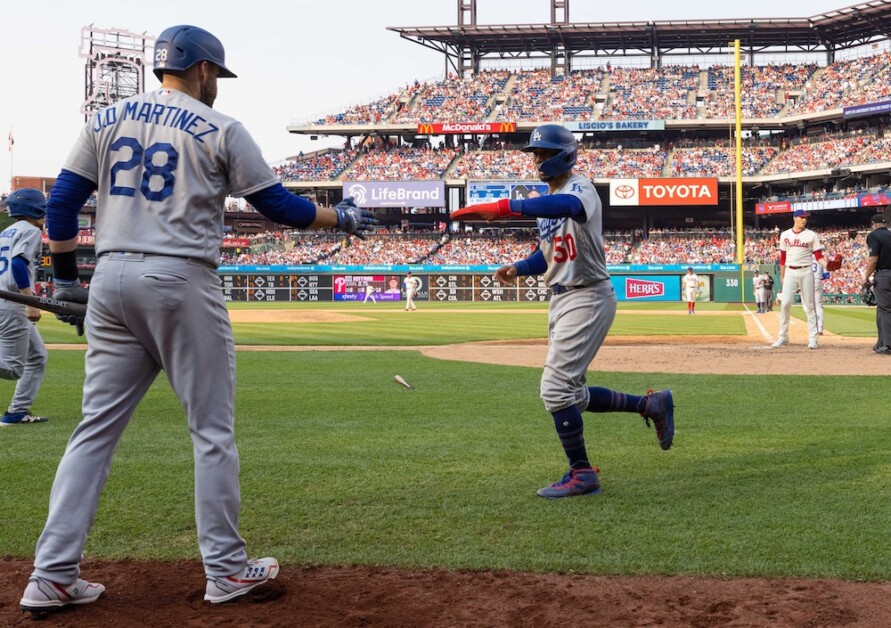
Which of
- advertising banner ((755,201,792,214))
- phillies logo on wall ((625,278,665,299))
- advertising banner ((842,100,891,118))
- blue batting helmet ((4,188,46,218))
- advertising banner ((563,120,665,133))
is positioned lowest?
phillies logo on wall ((625,278,665,299))

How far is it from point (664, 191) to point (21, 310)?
47.9 metres

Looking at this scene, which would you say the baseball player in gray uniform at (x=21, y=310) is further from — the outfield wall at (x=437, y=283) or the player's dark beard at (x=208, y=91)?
the outfield wall at (x=437, y=283)

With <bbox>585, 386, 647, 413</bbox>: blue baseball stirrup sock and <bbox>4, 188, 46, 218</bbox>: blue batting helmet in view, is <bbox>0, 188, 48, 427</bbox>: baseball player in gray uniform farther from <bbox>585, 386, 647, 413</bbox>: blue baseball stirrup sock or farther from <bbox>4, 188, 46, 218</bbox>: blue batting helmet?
<bbox>585, 386, 647, 413</bbox>: blue baseball stirrup sock

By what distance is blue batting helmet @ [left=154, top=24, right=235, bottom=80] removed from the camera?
3.31 meters

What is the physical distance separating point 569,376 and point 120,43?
Result: 6846cm

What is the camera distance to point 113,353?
327cm

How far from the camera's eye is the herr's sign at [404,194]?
179ft

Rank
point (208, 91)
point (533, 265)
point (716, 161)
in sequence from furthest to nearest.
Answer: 1. point (716, 161)
2. point (533, 265)
3. point (208, 91)

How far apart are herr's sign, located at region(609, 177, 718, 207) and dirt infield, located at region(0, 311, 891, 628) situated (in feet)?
164

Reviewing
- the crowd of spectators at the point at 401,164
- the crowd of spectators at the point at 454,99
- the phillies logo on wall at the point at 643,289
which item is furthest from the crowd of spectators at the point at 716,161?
the crowd of spectators at the point at 401,164

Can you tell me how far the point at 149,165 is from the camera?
322 centimetres

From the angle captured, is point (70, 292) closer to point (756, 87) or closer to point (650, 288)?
point (650, 288)

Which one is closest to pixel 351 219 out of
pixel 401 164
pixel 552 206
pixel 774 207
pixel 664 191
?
pixel 552 206

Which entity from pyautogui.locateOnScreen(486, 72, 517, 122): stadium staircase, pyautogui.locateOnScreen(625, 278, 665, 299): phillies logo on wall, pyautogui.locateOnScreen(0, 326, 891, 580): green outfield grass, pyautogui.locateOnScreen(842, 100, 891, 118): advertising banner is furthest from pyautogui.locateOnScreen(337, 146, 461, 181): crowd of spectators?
pyautogui.locateOnScreen(0, 326, 891, 580): green outfield grass
